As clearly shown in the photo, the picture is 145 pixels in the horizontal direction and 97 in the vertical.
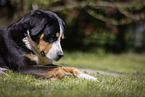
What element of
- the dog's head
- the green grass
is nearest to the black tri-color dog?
the dog's head

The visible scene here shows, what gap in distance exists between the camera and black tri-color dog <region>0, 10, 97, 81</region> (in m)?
3.22

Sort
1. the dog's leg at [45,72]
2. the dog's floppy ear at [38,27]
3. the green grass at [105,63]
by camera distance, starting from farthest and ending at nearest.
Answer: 1. the green grass at [105,63]
2. the dog's floppy ear at [38,27]
3. the dog's leg at [45,72]

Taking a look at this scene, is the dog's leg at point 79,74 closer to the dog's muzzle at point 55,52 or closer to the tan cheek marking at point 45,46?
the dog's muzzle at point 55,52

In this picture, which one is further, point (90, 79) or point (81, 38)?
point (81, 38)

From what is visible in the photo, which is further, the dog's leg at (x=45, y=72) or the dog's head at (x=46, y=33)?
the dog's head at (x=46, y=33)

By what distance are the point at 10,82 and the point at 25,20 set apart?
4.29 feet

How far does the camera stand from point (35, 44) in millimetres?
3379

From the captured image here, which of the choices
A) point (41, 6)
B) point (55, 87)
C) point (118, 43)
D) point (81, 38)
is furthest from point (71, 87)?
point (118, 43)

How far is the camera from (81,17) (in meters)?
12.3

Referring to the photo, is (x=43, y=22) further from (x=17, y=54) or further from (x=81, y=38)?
(x=81, y=38)

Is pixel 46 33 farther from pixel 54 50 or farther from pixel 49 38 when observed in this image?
pixel 54 50

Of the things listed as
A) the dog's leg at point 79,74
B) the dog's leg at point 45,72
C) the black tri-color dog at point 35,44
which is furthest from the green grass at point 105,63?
the dog's leg at point 45,72

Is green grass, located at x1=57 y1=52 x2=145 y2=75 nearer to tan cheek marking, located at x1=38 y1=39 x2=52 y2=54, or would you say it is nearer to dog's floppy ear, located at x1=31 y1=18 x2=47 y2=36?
tan cheek marking, located at x1=38 y1=39 x2=52 y2=54

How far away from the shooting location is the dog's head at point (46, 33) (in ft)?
10.7
